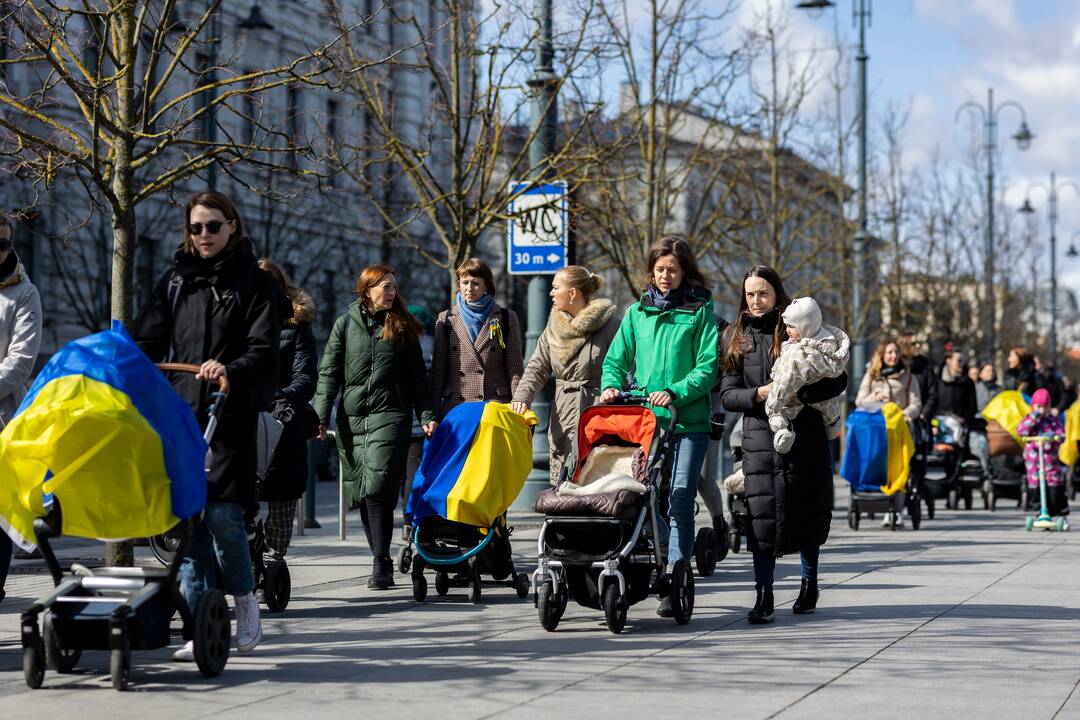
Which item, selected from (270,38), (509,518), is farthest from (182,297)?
(270,38)

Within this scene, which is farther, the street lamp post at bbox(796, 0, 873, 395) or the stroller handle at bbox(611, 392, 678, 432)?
the street lamp post at bbox(796, 0, 873, 395)

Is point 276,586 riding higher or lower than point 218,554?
lower

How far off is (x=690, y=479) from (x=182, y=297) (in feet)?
10.6

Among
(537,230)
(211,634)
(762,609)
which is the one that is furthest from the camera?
(537,230)

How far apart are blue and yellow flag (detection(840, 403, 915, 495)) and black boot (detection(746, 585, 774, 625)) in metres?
6.60

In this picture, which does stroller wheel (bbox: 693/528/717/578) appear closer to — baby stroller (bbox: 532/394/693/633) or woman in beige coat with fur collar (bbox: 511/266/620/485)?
woman in beige coat with fur collar (bbox: 511/266/620/485)

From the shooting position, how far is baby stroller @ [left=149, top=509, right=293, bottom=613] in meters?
8.86

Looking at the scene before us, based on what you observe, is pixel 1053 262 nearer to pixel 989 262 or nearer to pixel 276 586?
pixel 989 262

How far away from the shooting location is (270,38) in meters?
38.9

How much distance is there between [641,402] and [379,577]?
223cm

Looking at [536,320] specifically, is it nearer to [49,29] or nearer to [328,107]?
[49,29]

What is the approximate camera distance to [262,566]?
926cm

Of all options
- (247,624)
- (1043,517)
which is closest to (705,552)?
(247,624)

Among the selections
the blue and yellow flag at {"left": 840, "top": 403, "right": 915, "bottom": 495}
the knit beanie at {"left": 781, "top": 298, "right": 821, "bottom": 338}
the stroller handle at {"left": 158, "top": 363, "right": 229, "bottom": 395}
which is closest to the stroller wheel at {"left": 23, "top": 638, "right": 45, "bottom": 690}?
the stroller handle at {"left": 158, "top": 363, "right": 229, "bottom": 395}
